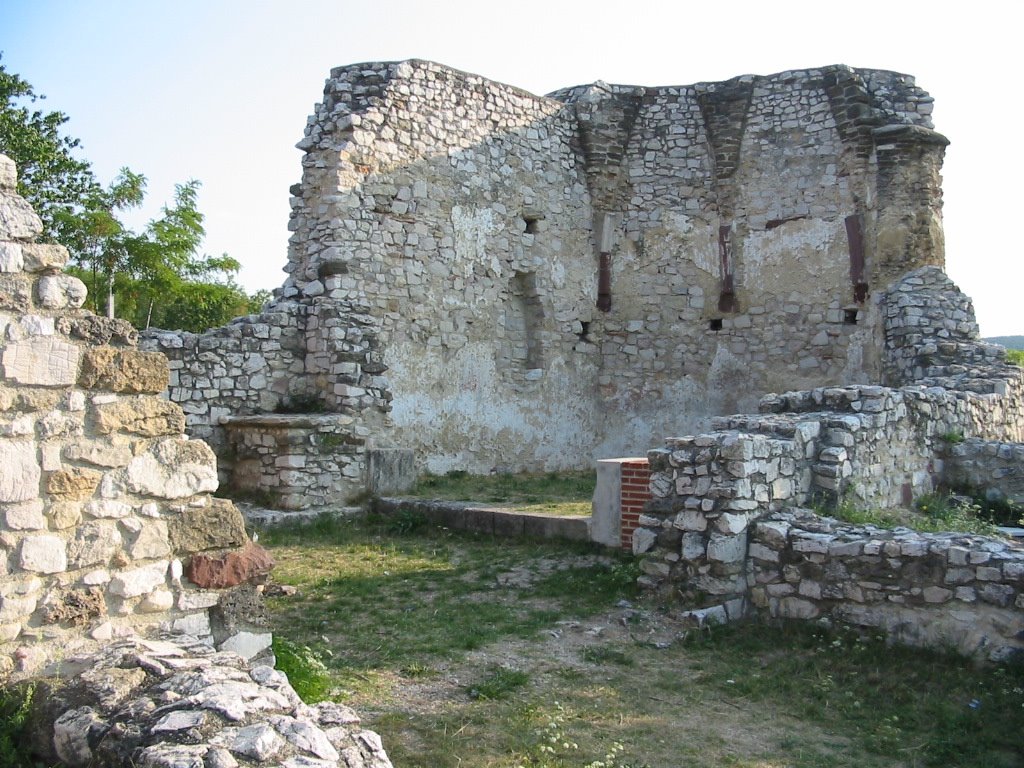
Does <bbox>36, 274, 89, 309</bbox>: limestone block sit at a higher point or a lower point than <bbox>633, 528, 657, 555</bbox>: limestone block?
higher

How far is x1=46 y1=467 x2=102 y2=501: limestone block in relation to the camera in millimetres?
4055

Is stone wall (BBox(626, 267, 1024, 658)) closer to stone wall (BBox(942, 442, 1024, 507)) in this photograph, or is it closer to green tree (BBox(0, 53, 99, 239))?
stone wall (BBox(942, 442, 1024, 507))

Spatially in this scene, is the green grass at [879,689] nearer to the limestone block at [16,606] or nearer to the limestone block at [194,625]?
the limestone block at [194,625]

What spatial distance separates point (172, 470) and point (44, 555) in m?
0.68

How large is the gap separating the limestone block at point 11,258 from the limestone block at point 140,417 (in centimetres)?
68

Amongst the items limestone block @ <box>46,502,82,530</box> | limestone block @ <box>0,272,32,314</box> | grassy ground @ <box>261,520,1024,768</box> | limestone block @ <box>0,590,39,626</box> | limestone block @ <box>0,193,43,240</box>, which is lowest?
grassy ground @ <box>261,520,1024,768</box>

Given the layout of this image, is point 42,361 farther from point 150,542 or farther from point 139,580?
point 139,580

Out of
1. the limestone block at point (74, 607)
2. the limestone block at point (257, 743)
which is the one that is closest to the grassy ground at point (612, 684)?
the limestone block at point (74, 607)

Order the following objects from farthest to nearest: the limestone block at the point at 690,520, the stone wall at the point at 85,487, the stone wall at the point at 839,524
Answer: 1. the limestone block at the point at 690,520
2. the stone wall at the point at 839,524
3. the stone wall at the point at 85,487

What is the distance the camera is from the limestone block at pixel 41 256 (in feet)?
13.4

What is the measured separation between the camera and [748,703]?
530cm

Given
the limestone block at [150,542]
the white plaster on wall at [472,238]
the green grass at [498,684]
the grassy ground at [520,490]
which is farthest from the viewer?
the white plaster on wall at [472,238]

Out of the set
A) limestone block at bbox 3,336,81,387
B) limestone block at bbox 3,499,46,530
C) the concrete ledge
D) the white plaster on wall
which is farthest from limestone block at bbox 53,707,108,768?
the white plaster on wall

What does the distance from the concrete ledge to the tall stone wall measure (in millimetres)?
1651
